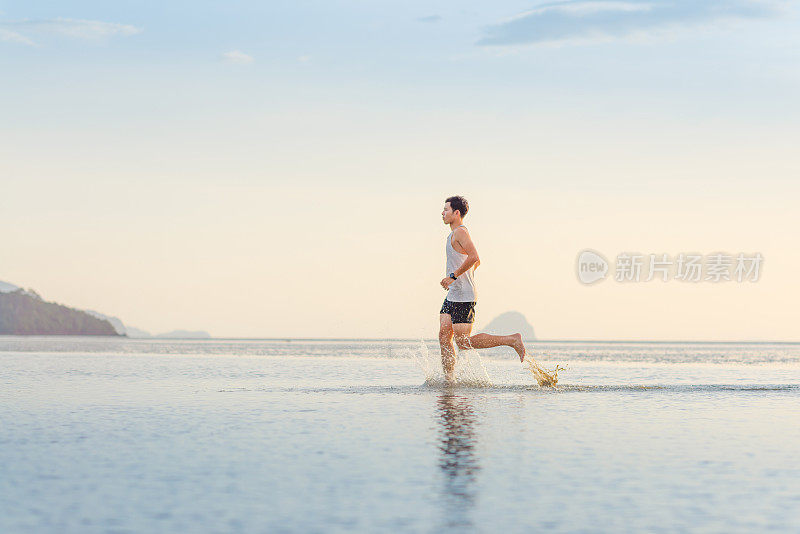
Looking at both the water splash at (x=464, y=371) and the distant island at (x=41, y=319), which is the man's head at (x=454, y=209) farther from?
the distant island at (x=41, y=319)

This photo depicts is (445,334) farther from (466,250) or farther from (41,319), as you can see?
(41,319)

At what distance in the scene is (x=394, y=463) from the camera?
554 cm

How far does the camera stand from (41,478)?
5004 mm

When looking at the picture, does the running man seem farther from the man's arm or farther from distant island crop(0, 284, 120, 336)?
distant island crop(0, 284, 120, 336)

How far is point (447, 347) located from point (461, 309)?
0.56 m

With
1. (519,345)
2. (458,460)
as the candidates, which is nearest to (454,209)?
(519,345)

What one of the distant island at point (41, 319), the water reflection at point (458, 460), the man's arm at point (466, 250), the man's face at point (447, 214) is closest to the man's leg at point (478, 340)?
the man's arm at point (466, 250)

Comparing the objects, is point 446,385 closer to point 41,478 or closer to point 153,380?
point 153,380

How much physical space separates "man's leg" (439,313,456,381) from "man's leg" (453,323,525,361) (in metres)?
0.10

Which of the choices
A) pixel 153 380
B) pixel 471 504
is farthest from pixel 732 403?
pixel 153 380

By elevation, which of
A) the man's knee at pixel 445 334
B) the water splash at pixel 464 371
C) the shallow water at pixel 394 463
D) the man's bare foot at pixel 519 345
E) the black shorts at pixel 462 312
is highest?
the black shorts at pixel 462 312

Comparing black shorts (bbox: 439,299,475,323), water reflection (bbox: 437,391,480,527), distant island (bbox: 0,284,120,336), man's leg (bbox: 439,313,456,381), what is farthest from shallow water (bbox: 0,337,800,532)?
distant island (bbox: 0,284,120,336)

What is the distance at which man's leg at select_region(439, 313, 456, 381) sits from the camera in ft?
40.4

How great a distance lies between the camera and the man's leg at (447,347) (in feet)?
40.4
